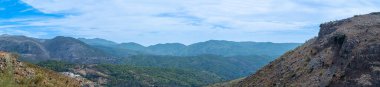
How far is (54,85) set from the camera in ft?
122

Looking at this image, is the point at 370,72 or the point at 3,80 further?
the point at 370,72

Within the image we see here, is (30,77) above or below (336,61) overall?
above

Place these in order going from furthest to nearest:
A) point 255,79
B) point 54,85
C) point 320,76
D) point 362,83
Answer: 1. point 255,79
2. point 320,76
3. point 362,83
4. point 54,85

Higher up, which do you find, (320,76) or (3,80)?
(3,80)

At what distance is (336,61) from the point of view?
83750 mm

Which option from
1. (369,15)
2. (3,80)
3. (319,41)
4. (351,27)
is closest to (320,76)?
(351,27)

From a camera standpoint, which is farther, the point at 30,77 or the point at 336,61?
the point at 336,61

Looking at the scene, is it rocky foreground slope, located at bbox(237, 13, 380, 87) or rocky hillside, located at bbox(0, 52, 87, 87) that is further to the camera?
rocky foreground slope, located at bbox(237, 13, 380, 87)

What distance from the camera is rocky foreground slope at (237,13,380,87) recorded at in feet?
246

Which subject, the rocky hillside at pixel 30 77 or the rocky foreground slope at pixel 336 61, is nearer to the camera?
the rocky hillside at pixel 30 77

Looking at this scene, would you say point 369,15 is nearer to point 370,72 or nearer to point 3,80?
point 370,72

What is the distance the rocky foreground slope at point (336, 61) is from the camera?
74938 mm

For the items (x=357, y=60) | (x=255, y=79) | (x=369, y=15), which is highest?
(x=369, y=15)

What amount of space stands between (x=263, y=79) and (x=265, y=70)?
790 cm
